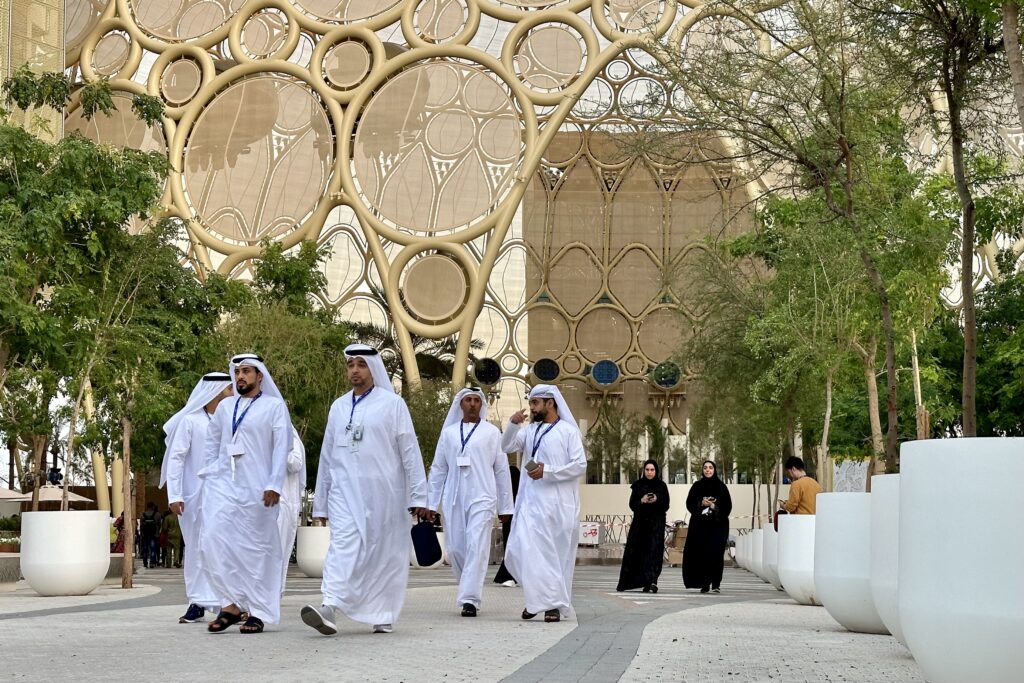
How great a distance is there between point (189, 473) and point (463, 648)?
16.9 ft

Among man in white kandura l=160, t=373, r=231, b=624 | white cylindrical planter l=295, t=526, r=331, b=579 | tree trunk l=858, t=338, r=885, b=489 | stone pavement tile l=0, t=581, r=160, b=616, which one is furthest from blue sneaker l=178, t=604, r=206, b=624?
tree trunk l=858, t=338, r=885, b=489

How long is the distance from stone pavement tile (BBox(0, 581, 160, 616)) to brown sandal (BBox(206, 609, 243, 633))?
3.33 m

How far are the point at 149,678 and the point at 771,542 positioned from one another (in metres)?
13.4

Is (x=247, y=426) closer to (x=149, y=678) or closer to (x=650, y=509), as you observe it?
(x=149, y=678)

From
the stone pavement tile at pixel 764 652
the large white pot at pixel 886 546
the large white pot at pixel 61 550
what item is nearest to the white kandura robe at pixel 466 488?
the stone pavement tile at pixel 764 652

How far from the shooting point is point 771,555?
19.1 m

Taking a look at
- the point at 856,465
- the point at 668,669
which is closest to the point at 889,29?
the point at 668,669

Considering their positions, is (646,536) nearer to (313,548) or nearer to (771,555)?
(771,555)

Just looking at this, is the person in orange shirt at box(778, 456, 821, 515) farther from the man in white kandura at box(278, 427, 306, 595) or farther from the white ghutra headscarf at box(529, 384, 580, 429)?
the man in white kandura at box(278, 427, 306, 595)

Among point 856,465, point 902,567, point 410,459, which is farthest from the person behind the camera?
point 856,465

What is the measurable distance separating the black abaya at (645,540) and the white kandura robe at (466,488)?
15.7 ft

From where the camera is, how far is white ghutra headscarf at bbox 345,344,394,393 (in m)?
10.9

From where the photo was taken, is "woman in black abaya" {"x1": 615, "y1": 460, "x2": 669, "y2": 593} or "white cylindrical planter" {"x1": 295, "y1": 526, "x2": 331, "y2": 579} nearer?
"woman in black abaya" {"x1": 615, "y1": 460, "x2": 669, "y2": 593}

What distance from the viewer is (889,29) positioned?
1317cm
